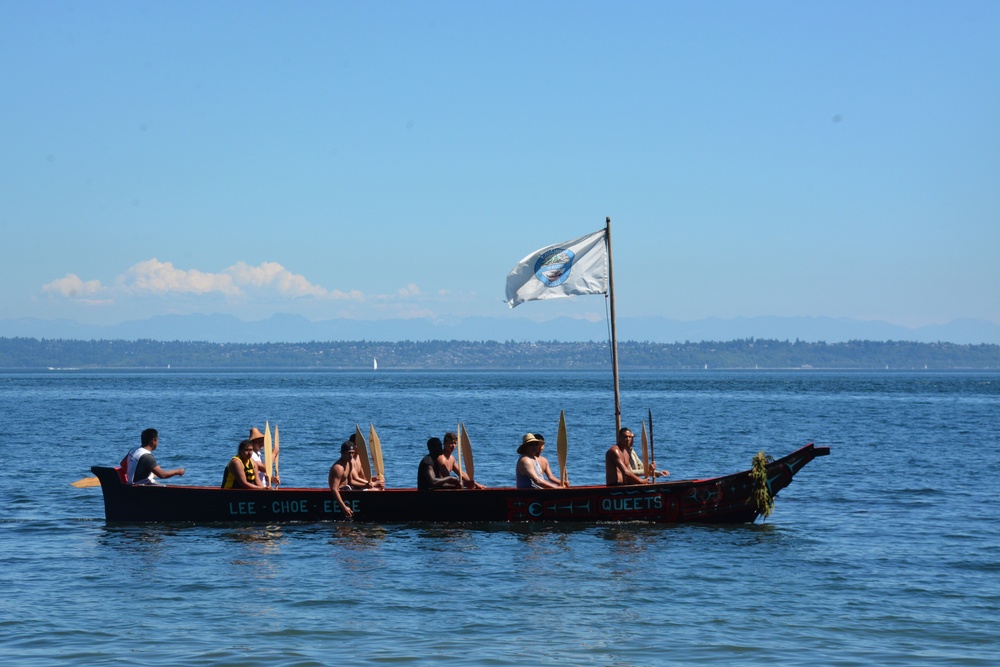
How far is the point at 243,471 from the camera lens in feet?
71.6

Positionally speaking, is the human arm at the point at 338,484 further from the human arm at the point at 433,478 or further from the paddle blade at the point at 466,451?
the paddle blade at the point at 466,451

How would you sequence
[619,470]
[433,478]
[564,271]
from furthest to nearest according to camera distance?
[564,271] → [433,478] → [619,470]

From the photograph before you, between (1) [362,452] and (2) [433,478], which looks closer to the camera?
(2) [433,478]

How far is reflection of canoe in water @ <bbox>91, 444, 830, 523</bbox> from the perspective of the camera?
2128 cm

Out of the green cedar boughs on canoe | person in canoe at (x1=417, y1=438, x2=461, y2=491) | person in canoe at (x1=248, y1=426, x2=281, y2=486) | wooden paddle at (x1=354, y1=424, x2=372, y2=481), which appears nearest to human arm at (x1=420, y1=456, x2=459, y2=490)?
person in canoe at (x1=417, y1=438, x2=461, y2=491)

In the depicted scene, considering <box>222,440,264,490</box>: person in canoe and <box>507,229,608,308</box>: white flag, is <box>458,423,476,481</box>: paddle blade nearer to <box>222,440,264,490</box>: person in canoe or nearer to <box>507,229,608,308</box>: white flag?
<box>507,229,608,308</box>: white flag

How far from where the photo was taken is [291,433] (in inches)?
2219

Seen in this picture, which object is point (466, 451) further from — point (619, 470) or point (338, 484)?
point (619, 470)

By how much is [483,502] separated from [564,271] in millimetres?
4853

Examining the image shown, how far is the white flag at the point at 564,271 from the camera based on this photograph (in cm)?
2241

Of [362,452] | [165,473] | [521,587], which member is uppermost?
[362,452]

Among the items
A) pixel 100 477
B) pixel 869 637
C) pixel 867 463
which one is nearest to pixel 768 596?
pixel 869 637

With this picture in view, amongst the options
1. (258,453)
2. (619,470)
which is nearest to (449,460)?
(619,470)

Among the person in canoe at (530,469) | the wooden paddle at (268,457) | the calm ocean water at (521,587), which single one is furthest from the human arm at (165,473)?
the person in canoe at (530,469)
